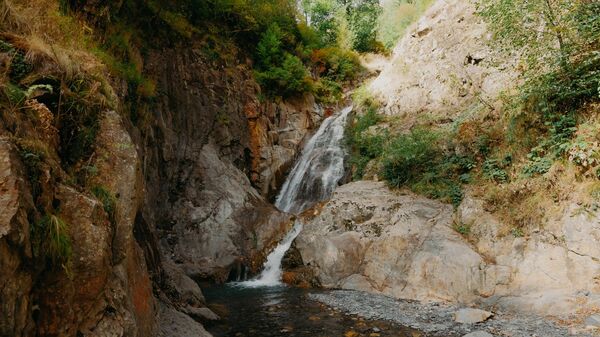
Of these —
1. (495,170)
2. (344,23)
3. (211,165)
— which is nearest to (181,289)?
(211,165)

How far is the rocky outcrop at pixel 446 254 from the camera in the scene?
7977 millimetres

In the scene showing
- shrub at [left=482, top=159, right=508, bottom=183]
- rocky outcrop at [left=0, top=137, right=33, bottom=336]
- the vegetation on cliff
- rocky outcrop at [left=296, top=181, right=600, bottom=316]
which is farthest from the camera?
shrub at [left=482, top=159, right=508, bottom=183]

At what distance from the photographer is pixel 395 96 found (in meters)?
18.6

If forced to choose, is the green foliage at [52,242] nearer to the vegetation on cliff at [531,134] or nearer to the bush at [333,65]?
the vegetation on cliff at [531,134]

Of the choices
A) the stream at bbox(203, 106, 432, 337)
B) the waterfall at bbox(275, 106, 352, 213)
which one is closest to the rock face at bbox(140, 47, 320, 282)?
the waterfall at bbox(275, 106, 352, 213)

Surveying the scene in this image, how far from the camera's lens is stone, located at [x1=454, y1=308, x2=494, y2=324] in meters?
7.59

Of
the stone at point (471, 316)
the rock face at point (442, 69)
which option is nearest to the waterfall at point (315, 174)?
the rock face at point (442, 69)

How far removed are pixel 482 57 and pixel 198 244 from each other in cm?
1315

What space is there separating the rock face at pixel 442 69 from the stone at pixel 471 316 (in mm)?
7278

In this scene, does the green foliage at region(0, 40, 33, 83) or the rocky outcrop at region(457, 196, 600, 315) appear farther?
the rocky outcrop at region(457, 196, 600, 315)

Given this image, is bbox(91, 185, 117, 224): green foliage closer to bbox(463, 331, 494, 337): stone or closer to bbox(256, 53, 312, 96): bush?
bbox(463, 331, 494, 337): stone

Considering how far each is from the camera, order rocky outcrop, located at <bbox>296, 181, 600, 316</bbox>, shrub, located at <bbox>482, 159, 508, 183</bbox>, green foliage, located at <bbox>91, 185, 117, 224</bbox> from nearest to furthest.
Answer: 1. green foliage, located at <bbox>91, 185, 117, 224</bbox>
2. rocky outcrop, located at <bbox>296, 181, 600, 316</bbox>
3. shrub, located at <bbox>482, 159, 508, 183</bbox>

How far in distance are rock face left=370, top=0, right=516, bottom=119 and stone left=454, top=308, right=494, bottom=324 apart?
Result: 7.28 metres

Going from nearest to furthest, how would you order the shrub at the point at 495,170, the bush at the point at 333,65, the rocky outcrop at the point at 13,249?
1. the rocky outcrop at the point at 13,249
2. the shrub at the point at 495,170
3. the bush at the point at 333,65
